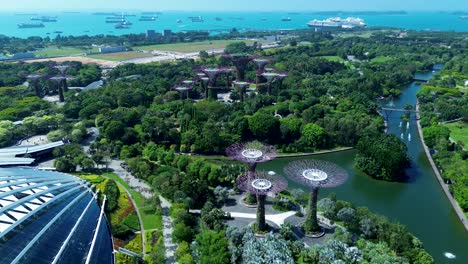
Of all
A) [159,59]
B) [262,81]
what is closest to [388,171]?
[262,81]

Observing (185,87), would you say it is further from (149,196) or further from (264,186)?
(264,186)

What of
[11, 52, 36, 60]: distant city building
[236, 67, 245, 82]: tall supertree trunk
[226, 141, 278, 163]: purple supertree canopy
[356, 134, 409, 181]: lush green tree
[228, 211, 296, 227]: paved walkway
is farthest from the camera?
[11, 52, 36, 60]: distant city building

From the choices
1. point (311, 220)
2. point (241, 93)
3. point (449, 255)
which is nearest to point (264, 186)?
point (311, 220)

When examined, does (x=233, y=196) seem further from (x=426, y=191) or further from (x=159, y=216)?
(x=426, y=191)

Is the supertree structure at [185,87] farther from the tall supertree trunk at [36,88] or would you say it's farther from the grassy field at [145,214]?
the grassy field at [145,214]

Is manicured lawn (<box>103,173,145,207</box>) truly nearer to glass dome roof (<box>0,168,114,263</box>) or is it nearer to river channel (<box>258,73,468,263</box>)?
glass dome roof (<box>0,168,114,263</box>)

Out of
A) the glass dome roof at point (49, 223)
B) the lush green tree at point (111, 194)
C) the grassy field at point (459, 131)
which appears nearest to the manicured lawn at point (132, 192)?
the lush green tree at point (111, 194)

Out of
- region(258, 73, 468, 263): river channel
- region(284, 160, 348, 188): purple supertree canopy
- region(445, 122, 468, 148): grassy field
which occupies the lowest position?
region(258, 73, 468, 263): river channel

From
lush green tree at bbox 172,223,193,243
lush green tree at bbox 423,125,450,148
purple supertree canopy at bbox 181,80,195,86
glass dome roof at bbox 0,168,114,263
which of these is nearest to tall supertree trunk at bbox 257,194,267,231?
lush green tree at bbox 172,223,193,243
